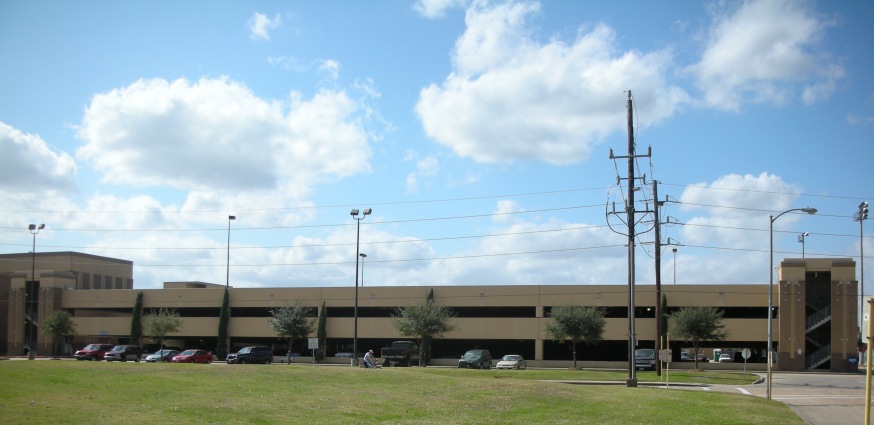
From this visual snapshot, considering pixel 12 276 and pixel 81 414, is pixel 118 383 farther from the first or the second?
pixel 12 276

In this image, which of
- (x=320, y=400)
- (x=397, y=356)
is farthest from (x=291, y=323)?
(x=320, y=400)

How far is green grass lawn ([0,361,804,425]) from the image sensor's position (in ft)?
58.6

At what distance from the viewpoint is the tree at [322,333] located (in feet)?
235

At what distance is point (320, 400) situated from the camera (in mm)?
21906

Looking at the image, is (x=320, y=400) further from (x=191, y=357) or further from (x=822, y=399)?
(x=191, y=357)

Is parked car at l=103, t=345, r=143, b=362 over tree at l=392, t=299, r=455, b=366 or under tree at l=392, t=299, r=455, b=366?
under

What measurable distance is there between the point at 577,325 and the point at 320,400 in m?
43.2

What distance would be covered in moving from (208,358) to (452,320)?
21385mm

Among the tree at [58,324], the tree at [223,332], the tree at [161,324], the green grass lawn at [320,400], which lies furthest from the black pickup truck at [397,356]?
the tree at [58,324]

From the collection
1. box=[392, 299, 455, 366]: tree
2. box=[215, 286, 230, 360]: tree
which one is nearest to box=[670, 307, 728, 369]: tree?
box=[392, 299, 455, 366]: tree

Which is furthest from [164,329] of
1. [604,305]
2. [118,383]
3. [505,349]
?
[118,383]

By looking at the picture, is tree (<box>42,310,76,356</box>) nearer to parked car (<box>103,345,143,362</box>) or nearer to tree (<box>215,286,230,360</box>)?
tree (<box>215,286,230,360</box>)

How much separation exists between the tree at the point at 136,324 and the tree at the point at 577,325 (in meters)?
41.3

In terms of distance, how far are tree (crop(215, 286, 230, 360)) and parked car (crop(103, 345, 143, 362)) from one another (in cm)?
1278
